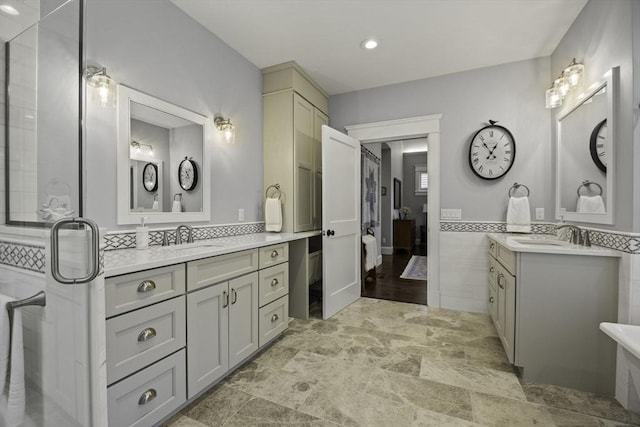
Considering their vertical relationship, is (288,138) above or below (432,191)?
above

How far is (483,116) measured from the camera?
3.05 meters

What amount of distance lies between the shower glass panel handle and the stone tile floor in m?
1.06

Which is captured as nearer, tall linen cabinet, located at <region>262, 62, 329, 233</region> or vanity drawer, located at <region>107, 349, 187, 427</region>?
vanity drawer, located at <region>107, 349, 187, 427</region>

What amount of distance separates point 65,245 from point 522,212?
11.1 feet

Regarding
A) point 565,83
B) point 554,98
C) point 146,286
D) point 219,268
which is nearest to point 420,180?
point 554,98

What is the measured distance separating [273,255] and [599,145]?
7.98 ft

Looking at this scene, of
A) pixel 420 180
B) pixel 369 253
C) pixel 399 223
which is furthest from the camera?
pixel 420 180

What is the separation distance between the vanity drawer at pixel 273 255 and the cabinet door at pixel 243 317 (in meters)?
0.13

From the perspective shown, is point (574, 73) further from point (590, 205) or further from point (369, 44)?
point (369, 44)

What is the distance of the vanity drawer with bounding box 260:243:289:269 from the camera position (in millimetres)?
2145

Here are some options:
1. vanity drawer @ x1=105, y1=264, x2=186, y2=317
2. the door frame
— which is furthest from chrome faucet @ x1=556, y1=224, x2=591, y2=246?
vanity drawer @ x1=105, y1=264, x2=186, y2=317

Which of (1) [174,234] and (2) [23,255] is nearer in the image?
(2) [23,255]

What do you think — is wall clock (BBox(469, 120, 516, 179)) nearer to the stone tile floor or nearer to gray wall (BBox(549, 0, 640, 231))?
gray wall (BBox(549, 0, 640, 231))

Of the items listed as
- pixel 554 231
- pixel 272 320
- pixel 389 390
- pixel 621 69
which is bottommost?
pixel 389 390
